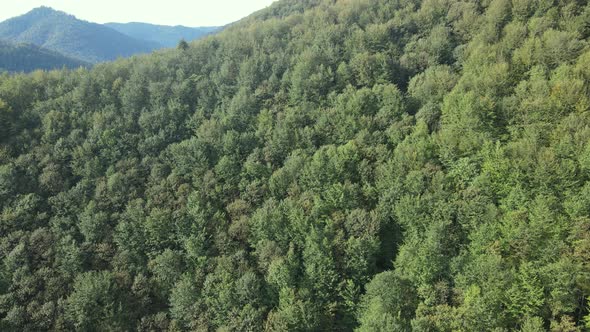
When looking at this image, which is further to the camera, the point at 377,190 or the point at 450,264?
the point at 377,190

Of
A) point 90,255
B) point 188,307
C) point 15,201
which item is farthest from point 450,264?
point 15,201

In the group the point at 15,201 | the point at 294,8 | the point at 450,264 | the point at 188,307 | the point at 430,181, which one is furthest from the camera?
the point at 294,8

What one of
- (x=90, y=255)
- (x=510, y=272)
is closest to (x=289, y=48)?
(x=90, y=255)

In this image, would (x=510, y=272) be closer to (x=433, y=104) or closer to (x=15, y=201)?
(x=433, y=104)

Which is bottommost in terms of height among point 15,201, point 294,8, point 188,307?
point 188,307

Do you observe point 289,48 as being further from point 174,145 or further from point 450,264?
point 450,264

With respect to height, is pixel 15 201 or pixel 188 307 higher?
pixel 15 201

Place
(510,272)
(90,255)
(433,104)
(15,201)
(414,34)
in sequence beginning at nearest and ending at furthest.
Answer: (510,272) < (90,255) < (15,201) < (433,104) < (414,34)
